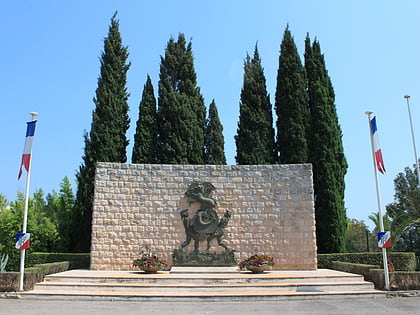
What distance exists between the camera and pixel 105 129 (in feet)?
56.1

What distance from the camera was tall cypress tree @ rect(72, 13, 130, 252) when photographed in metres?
15.9

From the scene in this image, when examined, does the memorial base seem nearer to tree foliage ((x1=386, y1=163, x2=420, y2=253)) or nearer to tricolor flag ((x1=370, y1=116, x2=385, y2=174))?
tricolor flag ((x1=370, y1=116, x2=385, y2=174))

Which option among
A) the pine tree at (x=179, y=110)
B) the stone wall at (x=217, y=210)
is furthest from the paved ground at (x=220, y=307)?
the pine tree at (x=179, y=110)

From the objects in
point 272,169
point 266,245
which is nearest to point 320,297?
point 266,245

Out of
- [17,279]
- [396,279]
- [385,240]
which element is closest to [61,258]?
[17,279]

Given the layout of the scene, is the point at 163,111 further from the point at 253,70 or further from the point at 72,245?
the point at 72,245

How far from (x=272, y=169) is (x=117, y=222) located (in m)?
5.92

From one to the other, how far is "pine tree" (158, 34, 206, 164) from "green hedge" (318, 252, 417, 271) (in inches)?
277

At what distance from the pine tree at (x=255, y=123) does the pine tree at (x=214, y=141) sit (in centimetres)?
162

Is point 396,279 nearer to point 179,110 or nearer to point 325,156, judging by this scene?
point 325,156

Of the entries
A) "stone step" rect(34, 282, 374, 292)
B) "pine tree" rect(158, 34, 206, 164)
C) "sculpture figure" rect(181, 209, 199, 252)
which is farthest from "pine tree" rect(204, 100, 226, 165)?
"stone step" rect(34, 282, 374, 292)

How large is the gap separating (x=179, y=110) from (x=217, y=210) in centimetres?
663

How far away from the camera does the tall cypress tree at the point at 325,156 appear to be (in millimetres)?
15656

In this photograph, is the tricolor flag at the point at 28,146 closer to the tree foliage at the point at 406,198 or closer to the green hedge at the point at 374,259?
the green hedge at the point at 374,259
